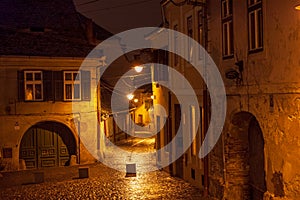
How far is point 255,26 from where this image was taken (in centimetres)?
1030

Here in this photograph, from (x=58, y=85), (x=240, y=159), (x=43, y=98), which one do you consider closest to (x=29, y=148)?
(x=43, y=98)

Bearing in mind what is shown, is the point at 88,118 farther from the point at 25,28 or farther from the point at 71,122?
the point at 25,28

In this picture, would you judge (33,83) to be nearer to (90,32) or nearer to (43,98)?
(43,98)

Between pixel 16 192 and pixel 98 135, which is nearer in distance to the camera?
pixel 16 192

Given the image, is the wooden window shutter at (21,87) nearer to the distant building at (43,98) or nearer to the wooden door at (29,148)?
the distant building at (43,98)

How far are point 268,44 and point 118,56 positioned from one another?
76.3 feet

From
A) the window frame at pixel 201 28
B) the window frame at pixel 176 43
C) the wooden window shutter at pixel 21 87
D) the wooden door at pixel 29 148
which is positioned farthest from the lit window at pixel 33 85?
the window frame at pixel 201 28

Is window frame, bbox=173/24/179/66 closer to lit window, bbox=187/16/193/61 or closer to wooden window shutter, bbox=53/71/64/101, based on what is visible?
lit window, bbox=187/16/193/61

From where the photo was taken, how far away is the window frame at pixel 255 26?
32.8ft

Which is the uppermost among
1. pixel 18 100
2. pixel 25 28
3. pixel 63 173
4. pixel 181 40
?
pixel 25 28

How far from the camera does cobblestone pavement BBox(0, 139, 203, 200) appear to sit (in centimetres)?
1469

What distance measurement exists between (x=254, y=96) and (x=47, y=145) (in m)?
15.2

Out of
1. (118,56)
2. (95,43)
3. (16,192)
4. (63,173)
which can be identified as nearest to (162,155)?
(63,173)

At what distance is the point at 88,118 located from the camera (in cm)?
2327
